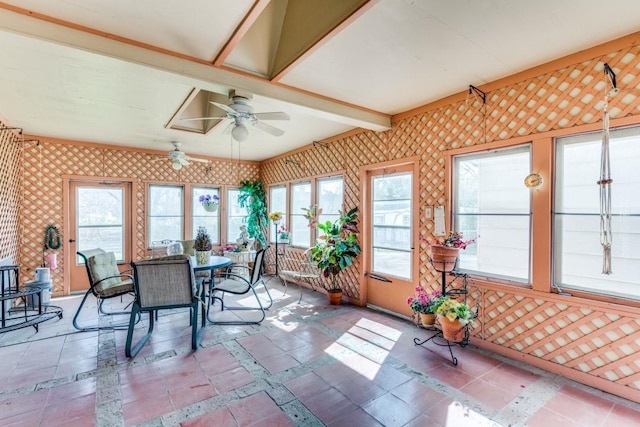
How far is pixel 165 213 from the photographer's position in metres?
5.96

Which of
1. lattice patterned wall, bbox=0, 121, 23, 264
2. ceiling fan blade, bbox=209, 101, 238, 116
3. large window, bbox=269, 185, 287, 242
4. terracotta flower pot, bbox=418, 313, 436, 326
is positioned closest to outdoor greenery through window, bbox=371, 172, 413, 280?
terracotta flower pot, bbox=418, 313, 436, 326

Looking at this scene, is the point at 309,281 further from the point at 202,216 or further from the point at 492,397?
the point at 492,397

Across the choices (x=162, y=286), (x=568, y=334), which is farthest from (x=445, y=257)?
(x=162, y=286)

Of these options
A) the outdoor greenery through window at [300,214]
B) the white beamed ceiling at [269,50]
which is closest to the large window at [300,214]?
the outdoor greenery through window at [300,214]

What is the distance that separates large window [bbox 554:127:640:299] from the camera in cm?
229

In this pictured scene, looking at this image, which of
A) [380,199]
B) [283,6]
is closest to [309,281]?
[380,199]

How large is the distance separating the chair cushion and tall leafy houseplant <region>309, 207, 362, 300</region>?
2388 mm

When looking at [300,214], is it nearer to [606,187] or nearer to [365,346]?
[365,346]

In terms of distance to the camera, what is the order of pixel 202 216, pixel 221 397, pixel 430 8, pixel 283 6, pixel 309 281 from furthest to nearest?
pixel 202 216, pixel 309 281, pixel 283 6, pixel 221 397, pixel 430 8

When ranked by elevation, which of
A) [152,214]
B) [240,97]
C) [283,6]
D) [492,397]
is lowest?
[492,397]

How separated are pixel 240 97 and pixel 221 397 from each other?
2.40 m

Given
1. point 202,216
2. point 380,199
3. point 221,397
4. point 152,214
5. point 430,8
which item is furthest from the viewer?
point 202,216

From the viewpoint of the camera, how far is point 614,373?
2283mm

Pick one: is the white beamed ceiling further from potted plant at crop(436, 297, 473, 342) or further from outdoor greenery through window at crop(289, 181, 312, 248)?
outdoor greenery through window at crop(289, 181, 312, 248)
